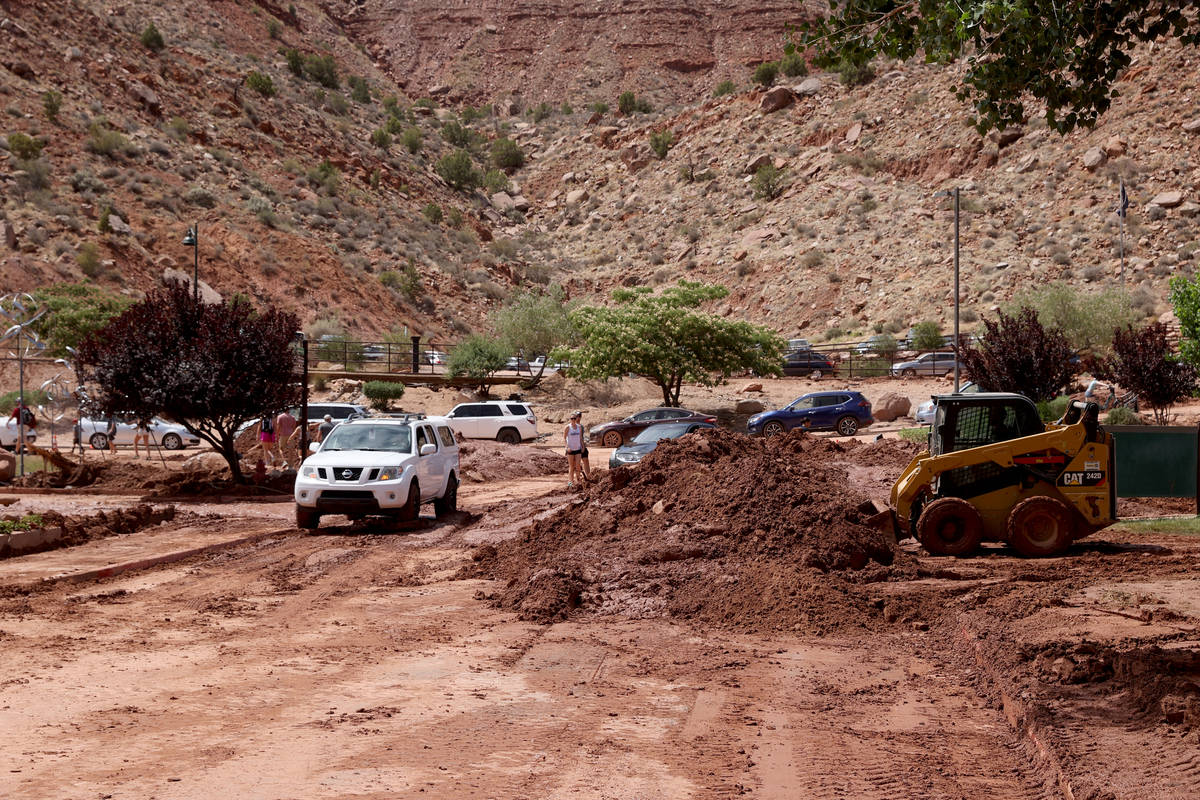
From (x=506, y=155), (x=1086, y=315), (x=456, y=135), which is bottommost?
(x=1086, y=315)

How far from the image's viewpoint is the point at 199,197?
6831cm

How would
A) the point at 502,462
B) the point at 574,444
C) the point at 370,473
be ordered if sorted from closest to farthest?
the point at 370,473 → the point at 574,444 → the point at 502,462

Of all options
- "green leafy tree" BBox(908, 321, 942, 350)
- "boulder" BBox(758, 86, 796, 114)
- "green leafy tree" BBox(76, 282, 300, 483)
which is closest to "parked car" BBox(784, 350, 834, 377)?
"green leafy tree" BBox(908, 321, 942, 350)

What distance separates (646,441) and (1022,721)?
65.6 ft

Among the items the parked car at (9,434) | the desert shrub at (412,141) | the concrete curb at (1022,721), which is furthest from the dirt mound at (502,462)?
the desert shrub at (412,141)

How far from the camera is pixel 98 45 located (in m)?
76.4

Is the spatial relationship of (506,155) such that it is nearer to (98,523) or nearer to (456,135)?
(456,135)

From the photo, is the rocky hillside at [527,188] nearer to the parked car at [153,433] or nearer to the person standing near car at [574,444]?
the parked car at [153,433]

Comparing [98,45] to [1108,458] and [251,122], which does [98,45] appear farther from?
[1108,458]

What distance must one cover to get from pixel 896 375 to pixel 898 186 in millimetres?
28984

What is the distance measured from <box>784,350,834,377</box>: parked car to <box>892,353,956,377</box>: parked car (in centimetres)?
339

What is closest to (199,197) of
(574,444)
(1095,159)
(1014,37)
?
(574,444)

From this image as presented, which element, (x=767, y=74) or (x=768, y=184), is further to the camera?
(x=767, y=74)

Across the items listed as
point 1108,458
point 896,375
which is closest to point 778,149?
point 896,375
